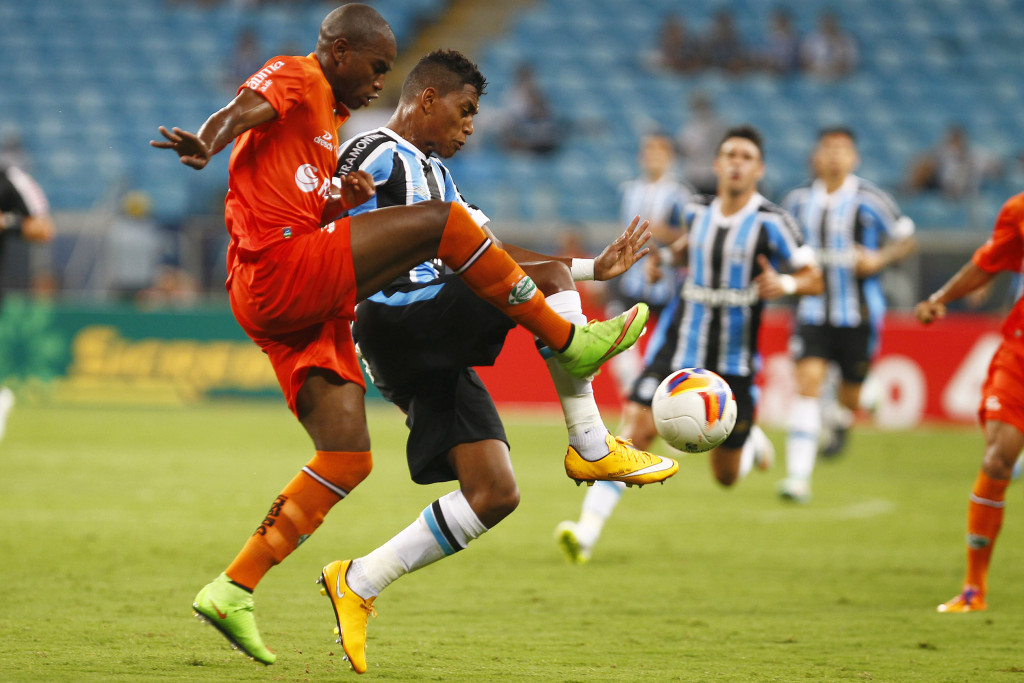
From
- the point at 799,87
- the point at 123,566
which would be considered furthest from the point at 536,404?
the point at 123,566

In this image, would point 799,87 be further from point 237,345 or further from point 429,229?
point 429,229

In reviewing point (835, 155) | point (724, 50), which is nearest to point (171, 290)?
point (835, 155)

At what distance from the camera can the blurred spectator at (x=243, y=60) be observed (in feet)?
64.4

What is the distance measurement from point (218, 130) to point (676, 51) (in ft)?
57.4

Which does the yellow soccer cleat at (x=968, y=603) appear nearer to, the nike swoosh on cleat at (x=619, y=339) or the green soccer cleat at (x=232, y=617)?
the nike swoosh on cleat at (x=619, y=339)

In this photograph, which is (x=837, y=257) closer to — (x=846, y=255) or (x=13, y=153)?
(x=846, y=255)

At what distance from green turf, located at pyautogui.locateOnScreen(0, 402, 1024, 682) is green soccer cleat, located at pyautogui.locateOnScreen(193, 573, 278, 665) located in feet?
0.55

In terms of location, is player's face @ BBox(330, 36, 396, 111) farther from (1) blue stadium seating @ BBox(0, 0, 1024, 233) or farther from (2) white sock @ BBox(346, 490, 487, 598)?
(1) blue stadium seating @ BBox(0, 0, 1024, 233)

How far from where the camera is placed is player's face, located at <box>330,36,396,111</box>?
14.6ft

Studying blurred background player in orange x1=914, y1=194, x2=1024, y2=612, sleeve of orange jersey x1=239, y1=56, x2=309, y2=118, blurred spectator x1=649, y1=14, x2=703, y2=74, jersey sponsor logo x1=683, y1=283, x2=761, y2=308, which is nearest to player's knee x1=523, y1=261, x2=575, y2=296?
sleeve of orange jersey x1=239, y1=56, x2=309, y2=118

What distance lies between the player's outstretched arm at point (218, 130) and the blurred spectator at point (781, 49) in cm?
1751

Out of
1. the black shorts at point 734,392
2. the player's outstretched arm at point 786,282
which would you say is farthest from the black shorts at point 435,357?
the black shorts at point 734,392

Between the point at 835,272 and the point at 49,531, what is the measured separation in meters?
6.81

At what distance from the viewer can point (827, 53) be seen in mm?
20641
